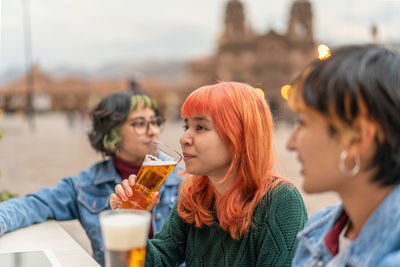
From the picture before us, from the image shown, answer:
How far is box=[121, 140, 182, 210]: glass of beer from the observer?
1695 mm

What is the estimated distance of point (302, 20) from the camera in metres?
71.0

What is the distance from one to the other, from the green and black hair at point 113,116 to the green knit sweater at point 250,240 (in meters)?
1.13

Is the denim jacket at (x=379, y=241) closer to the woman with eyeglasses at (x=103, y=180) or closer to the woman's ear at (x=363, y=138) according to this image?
the woman's ear at (x=363, y=138)

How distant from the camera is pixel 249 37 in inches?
2598

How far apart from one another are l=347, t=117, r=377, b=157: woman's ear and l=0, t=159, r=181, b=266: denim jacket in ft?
5.98

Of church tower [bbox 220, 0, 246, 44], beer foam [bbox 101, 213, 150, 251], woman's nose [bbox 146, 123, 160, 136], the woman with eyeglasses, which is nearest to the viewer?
beer foam [bbox 101, 213, 150, 251]

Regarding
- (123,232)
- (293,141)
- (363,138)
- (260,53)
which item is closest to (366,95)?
(363,138)

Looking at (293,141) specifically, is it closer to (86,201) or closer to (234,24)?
(86,201)

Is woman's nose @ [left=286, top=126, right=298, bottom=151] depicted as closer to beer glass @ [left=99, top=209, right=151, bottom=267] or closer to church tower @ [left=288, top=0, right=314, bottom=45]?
beer glass @ [left=99, top=209, right=151, bottom=267]

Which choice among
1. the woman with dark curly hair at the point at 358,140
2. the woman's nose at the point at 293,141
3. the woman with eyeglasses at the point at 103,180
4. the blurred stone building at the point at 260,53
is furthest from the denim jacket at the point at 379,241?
the blurred stone building at the point at 260,53

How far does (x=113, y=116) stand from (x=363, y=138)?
7.57 ft

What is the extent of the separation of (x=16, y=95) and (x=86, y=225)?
9419cm

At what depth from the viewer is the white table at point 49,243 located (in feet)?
5.98

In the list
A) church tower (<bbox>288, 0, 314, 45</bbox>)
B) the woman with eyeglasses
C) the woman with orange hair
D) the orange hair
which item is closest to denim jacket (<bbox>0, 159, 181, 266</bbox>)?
the woman with eyeglasses
